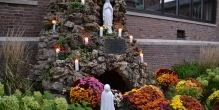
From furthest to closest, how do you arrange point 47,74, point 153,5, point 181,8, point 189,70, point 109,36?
point 181,8, point 153,5, point 189,70, point 109,36, point 47,74

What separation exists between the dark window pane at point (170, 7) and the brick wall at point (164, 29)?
1.91ft

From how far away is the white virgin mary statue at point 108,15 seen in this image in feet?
32.3

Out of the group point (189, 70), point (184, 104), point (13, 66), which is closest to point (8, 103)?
point (13, 66)

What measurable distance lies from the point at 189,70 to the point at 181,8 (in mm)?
4998

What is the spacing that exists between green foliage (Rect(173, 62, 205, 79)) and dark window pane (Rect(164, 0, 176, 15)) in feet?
10.5

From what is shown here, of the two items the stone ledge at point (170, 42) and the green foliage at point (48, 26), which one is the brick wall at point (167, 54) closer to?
the stone ledge at point (170, 42)

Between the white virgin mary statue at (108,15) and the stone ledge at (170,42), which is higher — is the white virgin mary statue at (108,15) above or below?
above

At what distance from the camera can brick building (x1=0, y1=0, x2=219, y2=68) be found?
1038 cm

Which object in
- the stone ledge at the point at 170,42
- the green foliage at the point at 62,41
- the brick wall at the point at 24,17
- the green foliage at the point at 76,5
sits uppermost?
the green foliage at the point at 76,5

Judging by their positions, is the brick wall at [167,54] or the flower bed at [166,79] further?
the brick wall at [167,54]

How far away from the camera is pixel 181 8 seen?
700 inches

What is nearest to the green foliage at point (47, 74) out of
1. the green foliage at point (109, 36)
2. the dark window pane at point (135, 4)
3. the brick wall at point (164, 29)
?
the green foliage at point (109, 36)

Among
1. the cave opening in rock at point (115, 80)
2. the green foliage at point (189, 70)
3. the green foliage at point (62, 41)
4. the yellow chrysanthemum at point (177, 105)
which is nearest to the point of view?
the yellow chrysanthemum at point (177, 105)

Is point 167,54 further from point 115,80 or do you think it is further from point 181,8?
point 115,80
